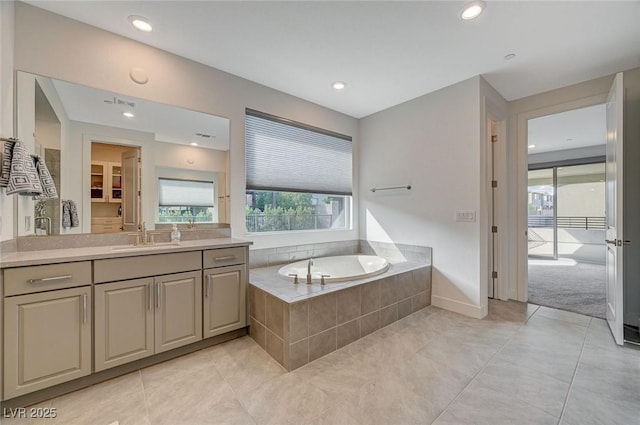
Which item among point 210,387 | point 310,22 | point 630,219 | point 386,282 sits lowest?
point 210,387

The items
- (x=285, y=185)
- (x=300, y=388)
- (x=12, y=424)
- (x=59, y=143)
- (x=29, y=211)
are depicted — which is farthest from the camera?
(x=285, y=185)

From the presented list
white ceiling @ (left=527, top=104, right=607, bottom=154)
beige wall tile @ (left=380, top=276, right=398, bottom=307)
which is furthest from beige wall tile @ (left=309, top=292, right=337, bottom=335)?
white ceiling @ (left=527, top=104, right=607, bottom=154)

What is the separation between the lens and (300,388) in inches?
67.9

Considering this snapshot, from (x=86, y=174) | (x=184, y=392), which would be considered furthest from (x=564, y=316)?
(x=86, y=174)

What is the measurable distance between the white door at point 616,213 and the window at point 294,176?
2752 mm

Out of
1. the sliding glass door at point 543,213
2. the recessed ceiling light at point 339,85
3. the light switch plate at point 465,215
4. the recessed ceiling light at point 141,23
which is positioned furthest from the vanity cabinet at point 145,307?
the sliding glass door at point 543,213

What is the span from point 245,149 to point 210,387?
7.25ft

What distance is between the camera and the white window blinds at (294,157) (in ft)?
10.1

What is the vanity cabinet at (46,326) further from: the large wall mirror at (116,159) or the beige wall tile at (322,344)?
the beige wall tile at (322,344)

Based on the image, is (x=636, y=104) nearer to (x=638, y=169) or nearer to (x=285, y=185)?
→ (x=638, y=169)

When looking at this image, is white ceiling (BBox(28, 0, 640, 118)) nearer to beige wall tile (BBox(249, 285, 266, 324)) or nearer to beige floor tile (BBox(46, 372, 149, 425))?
beige wall tile (BBox(249, 285, 266, 324))

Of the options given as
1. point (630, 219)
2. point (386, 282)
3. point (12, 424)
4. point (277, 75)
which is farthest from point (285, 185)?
point (630, 219)

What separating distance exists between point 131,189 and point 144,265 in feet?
2.55

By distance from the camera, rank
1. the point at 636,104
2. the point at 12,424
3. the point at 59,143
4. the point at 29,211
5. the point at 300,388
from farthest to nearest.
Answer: the point at 636,104 → the point at 59,143 → the point at 29,211 → the point at 300,388 → the point at 12,424
